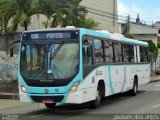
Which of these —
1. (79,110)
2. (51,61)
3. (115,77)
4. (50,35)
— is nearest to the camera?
(51,61)

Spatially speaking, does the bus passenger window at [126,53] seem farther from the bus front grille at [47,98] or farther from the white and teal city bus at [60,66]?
the bus front grille at [47,98]

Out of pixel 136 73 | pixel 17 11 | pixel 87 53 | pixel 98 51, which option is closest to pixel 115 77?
pixel 98 51

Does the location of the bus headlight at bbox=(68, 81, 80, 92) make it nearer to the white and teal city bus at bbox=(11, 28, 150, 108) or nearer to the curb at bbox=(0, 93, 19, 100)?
the white and teal city bus at bbox=(11, 28, 150, 108)

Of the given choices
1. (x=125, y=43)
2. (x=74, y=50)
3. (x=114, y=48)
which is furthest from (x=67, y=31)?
(x=125, y=43)

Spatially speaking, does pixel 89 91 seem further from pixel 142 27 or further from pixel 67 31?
pixel 142 27

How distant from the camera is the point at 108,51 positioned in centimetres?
1884

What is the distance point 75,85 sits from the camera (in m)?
15.5

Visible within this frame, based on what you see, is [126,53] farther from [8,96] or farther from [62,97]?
[62,97]

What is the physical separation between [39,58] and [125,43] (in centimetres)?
674

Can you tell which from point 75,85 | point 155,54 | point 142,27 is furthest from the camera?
point 142,27

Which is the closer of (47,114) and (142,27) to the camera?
(47,114)

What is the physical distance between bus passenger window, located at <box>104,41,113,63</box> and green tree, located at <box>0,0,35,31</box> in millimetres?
10911

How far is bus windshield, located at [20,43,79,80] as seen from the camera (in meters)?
15.6

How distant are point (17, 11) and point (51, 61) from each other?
13775 mm
